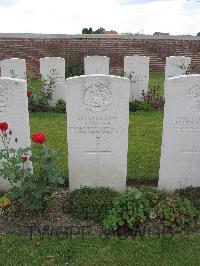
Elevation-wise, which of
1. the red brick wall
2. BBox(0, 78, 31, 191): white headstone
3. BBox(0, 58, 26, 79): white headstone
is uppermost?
the red brick wall

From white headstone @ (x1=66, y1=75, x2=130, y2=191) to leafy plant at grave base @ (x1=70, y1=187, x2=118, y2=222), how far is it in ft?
1.11

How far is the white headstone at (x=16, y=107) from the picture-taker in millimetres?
4902

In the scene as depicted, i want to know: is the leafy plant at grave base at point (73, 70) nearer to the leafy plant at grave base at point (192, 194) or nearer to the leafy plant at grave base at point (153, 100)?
the leafy plant at grave base at point (153, 100)

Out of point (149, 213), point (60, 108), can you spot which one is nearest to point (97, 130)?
point (149, 213)

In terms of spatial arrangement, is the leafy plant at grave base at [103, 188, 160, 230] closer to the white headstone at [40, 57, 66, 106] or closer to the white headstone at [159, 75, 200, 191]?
the white headstone at [159, 75, 200, 191]

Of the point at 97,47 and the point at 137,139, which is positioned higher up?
the point at 97,47

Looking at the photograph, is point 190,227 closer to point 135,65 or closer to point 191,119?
point 191,119

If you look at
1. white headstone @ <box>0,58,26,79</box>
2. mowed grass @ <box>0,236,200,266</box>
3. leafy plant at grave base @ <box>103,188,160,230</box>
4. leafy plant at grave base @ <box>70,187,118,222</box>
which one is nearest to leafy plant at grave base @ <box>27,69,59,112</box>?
white headstone @ <box>0,58,26,79</box>

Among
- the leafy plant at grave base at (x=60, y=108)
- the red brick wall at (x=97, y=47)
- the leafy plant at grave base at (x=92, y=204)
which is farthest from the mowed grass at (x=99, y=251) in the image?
the red brick wall at (x=97, y=47)

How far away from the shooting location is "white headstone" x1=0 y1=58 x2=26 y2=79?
34.4 feet

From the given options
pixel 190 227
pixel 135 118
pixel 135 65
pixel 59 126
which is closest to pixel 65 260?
pixel 190 227

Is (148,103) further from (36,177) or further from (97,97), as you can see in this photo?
(36,177)

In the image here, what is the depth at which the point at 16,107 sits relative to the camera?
4.98 metres

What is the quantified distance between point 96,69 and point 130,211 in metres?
7.24
